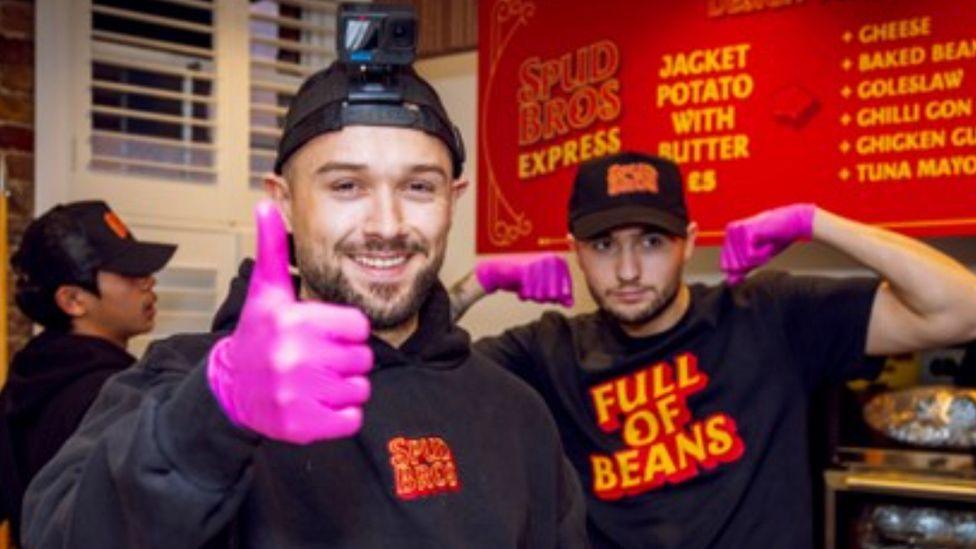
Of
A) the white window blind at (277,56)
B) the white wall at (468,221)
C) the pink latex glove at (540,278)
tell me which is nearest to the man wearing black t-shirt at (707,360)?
the pink latex glove at (540,278)

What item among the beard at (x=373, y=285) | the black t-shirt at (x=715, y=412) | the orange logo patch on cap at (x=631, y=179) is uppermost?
the orange logo patch on cap at (x=631, y=179)

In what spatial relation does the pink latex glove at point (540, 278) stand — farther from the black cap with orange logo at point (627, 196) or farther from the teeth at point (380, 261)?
the teeth at point (380, 261)

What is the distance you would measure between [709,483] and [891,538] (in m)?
0.66

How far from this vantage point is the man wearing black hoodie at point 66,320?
7.44 ft

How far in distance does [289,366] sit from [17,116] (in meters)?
2.50

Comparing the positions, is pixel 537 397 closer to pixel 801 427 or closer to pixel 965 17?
pixel 801 427

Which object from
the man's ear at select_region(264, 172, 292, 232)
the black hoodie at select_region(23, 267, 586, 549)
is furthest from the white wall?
the man's ear at select_region(264, 172, 292, 232)

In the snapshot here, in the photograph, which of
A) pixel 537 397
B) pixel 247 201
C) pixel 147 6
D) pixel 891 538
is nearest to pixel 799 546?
pixel 891 538

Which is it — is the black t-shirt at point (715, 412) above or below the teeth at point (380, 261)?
below

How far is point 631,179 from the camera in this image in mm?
2354

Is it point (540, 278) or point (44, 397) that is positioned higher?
point (540, 278)

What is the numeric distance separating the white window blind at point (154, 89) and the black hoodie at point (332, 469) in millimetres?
2169

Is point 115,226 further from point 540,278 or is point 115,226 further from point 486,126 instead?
point 486,126

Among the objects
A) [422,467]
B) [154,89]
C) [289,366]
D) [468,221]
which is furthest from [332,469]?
[468,221]
